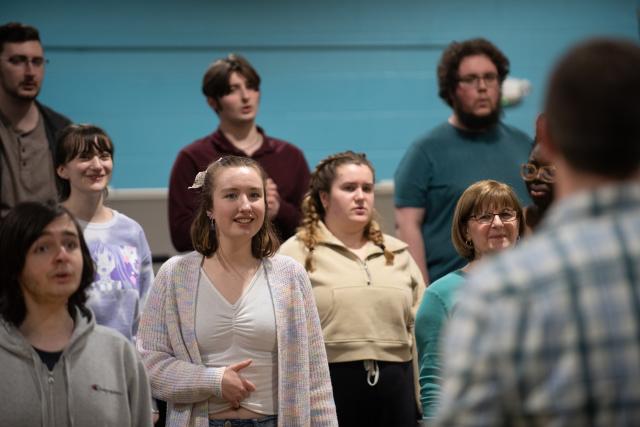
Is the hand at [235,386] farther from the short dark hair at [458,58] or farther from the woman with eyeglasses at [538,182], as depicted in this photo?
the short dark hair at [458,58]

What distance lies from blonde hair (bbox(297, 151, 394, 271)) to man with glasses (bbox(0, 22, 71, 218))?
0.95 metres

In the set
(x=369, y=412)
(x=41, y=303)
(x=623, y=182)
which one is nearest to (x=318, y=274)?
(x=369, y=412)

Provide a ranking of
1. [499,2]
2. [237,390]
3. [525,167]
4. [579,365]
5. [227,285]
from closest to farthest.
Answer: [579,365] < [237,390] < [227,285] < [525,167] < [499,2]

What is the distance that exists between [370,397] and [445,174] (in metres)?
0.98

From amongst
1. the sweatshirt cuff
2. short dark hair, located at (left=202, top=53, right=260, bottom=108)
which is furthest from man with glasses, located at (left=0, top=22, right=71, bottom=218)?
the sweatshirt cuff

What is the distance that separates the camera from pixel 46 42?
5.31 meters

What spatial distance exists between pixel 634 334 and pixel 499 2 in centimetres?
502

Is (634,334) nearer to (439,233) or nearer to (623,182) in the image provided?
(623,182)

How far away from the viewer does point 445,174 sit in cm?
377

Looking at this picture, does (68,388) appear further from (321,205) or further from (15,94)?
(15,94)

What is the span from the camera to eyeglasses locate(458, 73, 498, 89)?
3949mm

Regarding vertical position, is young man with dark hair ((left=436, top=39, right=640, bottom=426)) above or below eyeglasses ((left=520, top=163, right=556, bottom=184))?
below

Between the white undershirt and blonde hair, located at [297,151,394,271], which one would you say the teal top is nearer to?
the white undershirt

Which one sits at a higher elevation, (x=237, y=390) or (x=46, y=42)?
(x=46, y=42)
